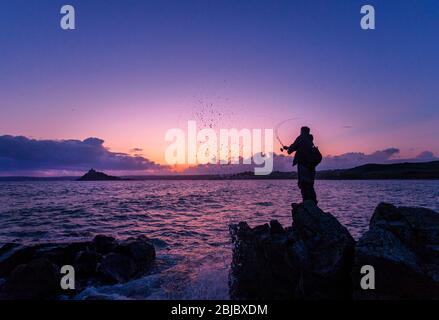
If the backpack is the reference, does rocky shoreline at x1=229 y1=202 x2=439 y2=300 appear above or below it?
below

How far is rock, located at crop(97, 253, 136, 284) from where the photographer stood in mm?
13047

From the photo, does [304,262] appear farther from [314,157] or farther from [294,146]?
[294,146]

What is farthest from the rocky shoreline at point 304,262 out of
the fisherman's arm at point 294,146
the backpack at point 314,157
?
the fisherman's arm at point 294,146

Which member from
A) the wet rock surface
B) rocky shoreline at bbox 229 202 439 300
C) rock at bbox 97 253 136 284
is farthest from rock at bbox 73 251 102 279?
rocky shoreline at bbox 229 202 439 300

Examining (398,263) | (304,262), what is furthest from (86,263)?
(398,263)

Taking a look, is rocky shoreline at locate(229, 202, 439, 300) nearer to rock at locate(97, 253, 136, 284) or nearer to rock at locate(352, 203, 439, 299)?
rock at locate(352, 203, 439, 299)

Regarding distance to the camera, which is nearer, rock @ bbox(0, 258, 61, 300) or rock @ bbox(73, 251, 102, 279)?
rock @ bbox(0, 258, 61, 300)

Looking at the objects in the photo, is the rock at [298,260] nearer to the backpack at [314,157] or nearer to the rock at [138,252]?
the backpack at [314,157]

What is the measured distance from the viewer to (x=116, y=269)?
1352 cm

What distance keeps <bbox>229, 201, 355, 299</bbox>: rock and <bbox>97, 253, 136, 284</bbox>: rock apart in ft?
14.2

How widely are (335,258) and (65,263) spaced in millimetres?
11158

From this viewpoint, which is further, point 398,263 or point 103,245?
point 103,245
